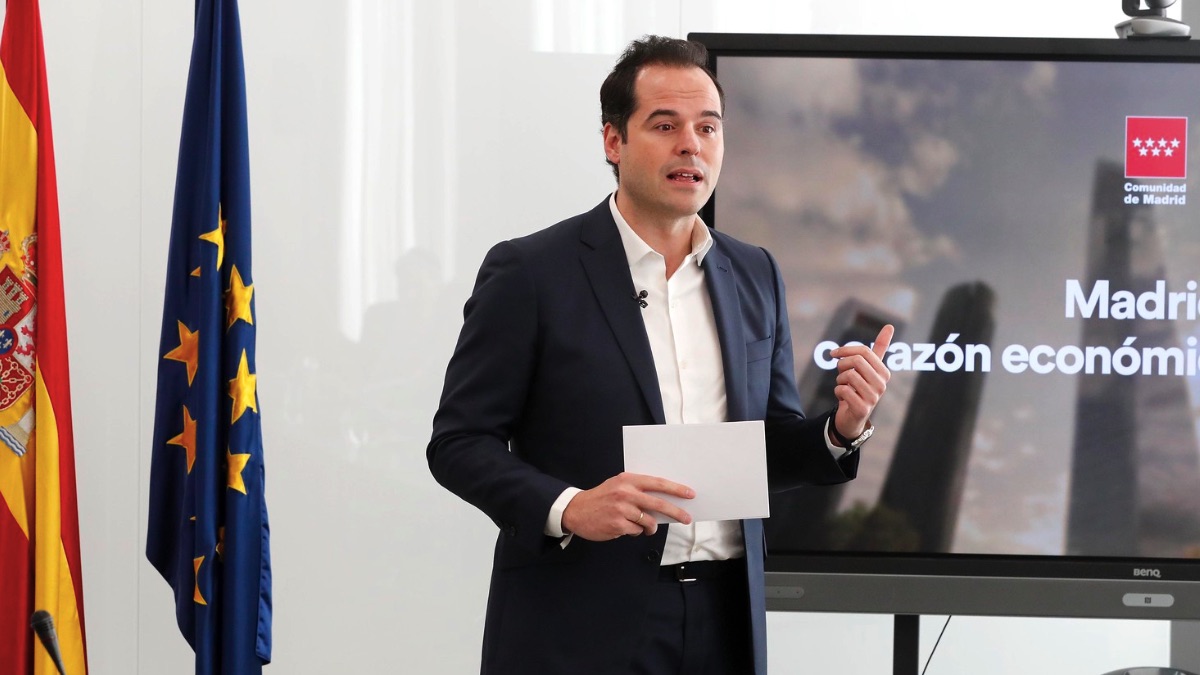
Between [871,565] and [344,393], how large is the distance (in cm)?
166

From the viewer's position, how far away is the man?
6.30 ft

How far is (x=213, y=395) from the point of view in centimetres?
279

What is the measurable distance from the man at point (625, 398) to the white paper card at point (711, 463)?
0.17m

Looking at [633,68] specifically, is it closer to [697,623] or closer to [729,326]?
[729,326]

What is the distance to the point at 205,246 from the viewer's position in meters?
2.81

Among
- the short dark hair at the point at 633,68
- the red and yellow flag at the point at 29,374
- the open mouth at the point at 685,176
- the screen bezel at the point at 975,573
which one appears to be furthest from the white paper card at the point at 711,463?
the red and yellow flag at the point at 29,374

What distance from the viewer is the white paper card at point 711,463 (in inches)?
69.1

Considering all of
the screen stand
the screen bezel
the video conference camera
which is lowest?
the screen stand

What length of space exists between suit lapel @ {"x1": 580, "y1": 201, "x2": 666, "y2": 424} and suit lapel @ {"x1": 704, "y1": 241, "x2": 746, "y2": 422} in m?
0.14

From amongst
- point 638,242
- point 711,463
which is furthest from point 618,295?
point 711,463

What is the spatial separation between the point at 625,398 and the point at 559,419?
123 mm

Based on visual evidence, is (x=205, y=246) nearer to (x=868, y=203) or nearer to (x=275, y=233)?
(x=275, y=233)

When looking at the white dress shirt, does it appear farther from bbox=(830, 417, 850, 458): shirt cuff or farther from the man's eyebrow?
the man's eyebrow

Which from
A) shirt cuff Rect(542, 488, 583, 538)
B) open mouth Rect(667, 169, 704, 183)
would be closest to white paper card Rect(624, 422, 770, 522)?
shirt cuff Rect(542, 488, 583, 538)
